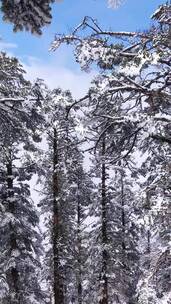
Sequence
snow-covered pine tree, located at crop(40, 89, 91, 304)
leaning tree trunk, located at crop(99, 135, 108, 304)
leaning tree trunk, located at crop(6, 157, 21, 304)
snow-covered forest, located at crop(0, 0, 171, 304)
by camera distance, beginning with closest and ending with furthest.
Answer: snow-covered forest, located at crop(0, 0, 171, 304) < snow-covered pine tree, located at crop(40, 89, 91, 304) < leaning tree trunk, located at crop(6, 157, 21, 304) < leaning tree trunk, located at crop(99, 135, 108, 304)

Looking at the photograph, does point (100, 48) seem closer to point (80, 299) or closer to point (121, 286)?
point (121, 286)

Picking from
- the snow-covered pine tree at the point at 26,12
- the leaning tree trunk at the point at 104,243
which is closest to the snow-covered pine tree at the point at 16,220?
the leaning tree trunk at the point at 104,243

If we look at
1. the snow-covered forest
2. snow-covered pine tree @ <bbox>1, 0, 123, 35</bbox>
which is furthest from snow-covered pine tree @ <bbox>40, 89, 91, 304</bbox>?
snow-covered pine tree @ <bbox>1, 0, 123, 35</bbox>

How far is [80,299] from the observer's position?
120ft

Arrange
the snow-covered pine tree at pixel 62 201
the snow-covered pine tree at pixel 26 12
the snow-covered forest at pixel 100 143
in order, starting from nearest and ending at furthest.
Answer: the snow-covered pine tree at pixel 26 12 → the snow-covered forest at pixel 100 143 → the snow-covered pine tree at pixel 62 201

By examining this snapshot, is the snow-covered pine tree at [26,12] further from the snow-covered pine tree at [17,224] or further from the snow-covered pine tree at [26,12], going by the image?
the snow-covered pine tree at [17,224]

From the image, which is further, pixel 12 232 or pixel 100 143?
pixel 12 232

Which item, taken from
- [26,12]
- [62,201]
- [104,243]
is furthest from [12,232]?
[26,12]

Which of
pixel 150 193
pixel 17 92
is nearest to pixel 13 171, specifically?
pixel 17 92

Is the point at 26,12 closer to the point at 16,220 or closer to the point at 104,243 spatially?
the point at 16,220

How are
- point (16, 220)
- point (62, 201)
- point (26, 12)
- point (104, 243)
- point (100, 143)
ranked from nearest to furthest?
1. point (26, 12)
2. point (100, 143)
3. point (16, 220)
4. point (104, 243)
5. point (62, 201)

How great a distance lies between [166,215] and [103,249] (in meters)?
15.7

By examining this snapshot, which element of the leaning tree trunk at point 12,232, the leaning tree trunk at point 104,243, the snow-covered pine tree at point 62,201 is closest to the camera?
the snow-covered pine tree at point 62,201

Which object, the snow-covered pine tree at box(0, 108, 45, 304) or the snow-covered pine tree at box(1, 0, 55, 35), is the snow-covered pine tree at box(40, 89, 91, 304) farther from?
the snow-covered pine tree at box(1, 0, 55, 35)
